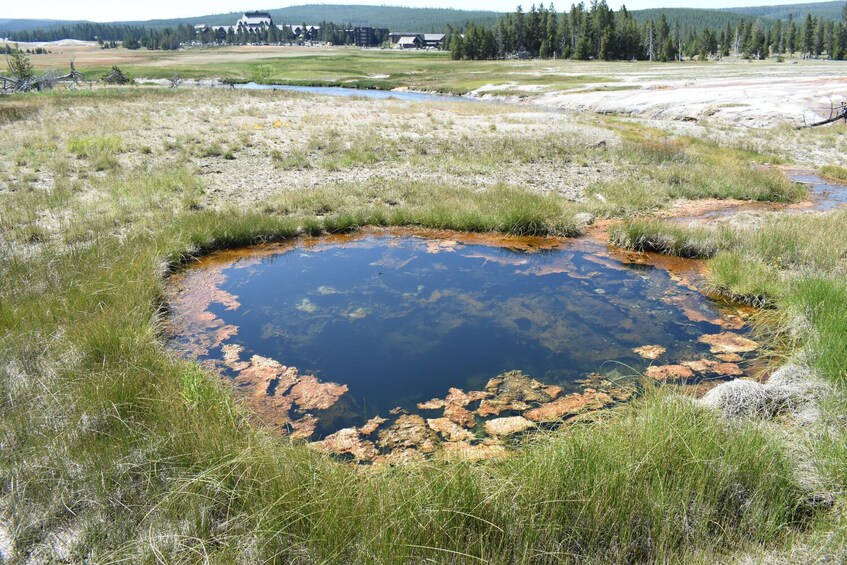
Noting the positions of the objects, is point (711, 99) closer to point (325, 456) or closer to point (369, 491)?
point (325, 456)

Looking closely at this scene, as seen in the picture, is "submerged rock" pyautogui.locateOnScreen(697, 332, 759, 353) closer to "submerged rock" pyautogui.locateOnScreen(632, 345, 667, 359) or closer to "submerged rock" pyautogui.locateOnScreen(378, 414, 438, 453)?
"submerged rock" pyautogui.locateOnScreen(632, 345, 667, 359)

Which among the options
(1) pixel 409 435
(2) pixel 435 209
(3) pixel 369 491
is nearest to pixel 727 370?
(1) pixel 409 435

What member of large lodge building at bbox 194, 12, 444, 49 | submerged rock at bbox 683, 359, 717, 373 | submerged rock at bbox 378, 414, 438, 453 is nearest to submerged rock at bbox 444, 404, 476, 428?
submerged rock at bbox 378, 414, 438, 453

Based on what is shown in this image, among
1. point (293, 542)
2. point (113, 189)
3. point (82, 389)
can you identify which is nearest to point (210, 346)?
point (82, 389)

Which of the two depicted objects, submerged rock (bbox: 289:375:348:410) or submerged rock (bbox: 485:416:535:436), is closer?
submerged rock (bbox: 485:416:535:436)

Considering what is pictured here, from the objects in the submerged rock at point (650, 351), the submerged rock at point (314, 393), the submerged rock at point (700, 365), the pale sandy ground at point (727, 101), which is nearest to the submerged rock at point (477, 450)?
the submerged rock at point (314, 393)

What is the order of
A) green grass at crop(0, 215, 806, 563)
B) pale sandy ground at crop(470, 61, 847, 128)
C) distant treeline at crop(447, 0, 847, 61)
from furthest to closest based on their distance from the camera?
distant treeline at crop(447, 0, 847, 61), pale sandy ground at crop(470, 61, 847, 128), green grass at crop(0, 215, 806, 563)

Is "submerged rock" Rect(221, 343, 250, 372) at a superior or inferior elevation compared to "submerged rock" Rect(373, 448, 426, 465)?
superior

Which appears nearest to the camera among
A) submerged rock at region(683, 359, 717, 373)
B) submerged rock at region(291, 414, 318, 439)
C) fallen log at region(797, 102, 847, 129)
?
submerged rock at region(291, 414, 318, 439)
